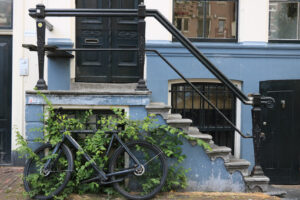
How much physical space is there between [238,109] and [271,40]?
1.57 m

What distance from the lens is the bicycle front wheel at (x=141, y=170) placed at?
4617 mm

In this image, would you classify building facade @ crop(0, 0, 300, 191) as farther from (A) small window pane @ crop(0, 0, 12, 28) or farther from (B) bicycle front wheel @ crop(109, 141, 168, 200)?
(B) bicycle front wheel @ crop(109, 141, 168, 200)

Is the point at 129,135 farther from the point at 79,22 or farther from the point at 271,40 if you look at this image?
the point at 271,40

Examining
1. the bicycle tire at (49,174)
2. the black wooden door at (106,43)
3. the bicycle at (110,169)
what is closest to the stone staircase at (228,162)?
the bicycle at (110,169)

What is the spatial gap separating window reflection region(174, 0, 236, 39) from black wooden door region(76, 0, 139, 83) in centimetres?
100

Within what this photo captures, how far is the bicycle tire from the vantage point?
450cm

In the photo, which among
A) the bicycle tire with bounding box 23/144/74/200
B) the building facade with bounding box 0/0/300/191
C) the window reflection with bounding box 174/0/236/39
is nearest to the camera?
the bicycle tire with bounding box 23/144/74/200

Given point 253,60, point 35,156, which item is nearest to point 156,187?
point 35,156

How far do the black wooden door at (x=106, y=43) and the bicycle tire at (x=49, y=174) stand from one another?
2508mm

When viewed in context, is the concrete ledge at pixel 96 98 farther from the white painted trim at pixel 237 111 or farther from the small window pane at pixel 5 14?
the small window pane at pixel 5 14

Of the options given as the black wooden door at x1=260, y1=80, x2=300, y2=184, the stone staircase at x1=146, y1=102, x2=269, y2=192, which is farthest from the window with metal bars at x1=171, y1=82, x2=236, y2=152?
the stone staircase at x1=146, y1=102, x2=269, y2=192

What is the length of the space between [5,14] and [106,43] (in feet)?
6.73

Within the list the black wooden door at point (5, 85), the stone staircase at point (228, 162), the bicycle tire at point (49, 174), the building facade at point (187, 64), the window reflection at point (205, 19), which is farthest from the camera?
the window reflection at point (205, 19)

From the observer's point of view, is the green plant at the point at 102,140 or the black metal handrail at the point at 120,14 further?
the black metal handrail at the point at 120,14
